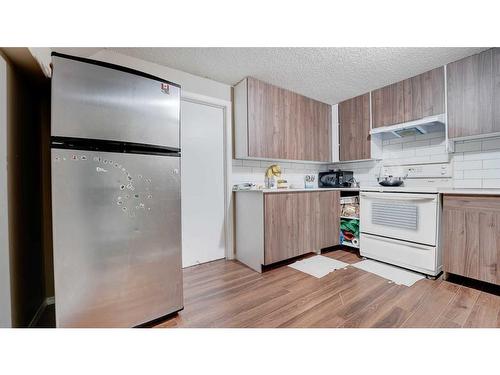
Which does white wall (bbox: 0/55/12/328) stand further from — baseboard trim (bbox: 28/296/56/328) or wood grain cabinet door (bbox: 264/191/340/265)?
wood grain cabinet door (bbox: 264/191/340/265)

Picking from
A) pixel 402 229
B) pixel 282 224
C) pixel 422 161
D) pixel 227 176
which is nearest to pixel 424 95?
pixel 422 161

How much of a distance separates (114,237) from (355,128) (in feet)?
10.0

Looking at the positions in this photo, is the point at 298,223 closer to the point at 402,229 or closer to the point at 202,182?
the point at 402,229

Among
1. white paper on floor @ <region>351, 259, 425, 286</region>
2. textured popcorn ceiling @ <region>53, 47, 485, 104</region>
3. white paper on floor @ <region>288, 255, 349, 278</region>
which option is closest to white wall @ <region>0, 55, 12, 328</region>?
textured popcorn ceiling @ <region>53, 47, 485, 104</region>

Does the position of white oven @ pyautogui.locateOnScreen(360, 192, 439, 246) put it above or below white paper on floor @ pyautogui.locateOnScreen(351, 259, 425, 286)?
above

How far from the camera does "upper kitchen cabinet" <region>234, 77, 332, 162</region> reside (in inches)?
94.3

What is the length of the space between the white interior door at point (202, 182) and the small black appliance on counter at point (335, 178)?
1625 millimetres

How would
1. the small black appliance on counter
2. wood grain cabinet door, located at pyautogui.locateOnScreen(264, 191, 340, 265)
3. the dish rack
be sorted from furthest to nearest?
the small black appliance on counter
the dish rack
wood grain cabinet door, located at pyautogui.locateOnScreen(264, 191, 340, 265)

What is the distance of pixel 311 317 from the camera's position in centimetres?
140

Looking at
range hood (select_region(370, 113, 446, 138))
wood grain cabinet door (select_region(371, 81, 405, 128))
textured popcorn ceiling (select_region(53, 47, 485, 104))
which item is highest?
textured popcorn ceiling (select_region(53, 47, 485, 104))

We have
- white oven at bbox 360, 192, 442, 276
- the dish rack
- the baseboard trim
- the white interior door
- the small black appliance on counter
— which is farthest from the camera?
the small black appliance on counter

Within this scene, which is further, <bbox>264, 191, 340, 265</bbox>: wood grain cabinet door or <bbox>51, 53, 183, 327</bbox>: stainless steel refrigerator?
<bbox>264, 191, 340, 265</bbox>: wood grain cabinet door

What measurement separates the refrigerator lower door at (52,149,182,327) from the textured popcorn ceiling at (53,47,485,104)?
1110 mm

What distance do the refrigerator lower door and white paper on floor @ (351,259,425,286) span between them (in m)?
1.89
